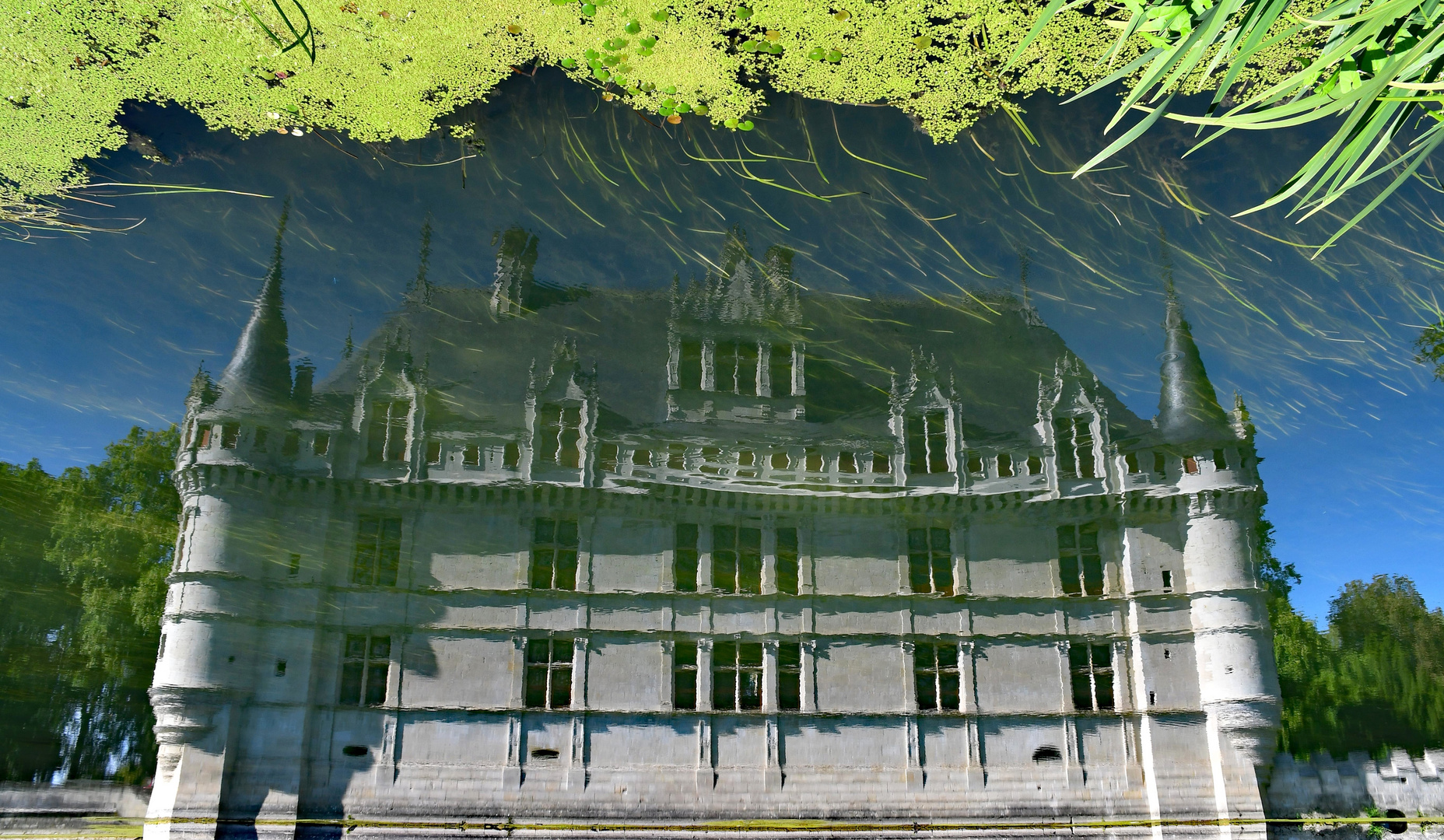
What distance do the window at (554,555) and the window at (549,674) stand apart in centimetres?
57

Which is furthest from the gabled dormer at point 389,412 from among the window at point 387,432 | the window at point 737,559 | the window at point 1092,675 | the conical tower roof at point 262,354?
the window at point 1092,675

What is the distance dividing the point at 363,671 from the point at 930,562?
549cm

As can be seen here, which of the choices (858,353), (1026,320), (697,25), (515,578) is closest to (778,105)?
(697,25)

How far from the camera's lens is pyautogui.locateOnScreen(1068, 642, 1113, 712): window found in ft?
28.8

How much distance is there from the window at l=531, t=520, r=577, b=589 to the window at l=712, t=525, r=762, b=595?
1395 mm

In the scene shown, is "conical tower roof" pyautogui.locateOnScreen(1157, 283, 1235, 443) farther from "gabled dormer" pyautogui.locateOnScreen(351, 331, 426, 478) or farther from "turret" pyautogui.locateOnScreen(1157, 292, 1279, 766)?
"gabled dormer" pyautogui.locateOnScreen(351, 331, 426, 478)

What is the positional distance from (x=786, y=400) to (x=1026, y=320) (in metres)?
2.29

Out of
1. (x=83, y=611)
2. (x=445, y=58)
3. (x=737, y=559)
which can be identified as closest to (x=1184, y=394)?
(x=737, y=559)

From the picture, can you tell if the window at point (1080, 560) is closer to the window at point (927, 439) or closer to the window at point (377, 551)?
the window at point (927, 439)

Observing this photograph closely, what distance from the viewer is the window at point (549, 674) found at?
8.59 m

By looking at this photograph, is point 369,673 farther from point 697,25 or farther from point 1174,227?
point 1174,227

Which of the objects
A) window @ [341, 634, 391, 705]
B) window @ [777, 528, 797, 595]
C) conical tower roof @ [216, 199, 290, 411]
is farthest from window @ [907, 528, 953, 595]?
conical tower roof @ [216, 199, 290, 411]

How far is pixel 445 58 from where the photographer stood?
A: 689 centimetres

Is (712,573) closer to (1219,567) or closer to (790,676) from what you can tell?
(790,676)
